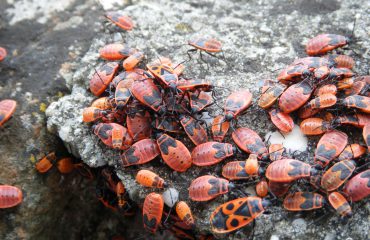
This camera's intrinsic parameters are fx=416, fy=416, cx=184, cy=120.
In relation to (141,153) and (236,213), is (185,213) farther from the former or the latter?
(141,153)

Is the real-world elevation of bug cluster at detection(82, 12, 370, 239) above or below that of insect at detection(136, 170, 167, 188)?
above

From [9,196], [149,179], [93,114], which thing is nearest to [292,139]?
[149,179]

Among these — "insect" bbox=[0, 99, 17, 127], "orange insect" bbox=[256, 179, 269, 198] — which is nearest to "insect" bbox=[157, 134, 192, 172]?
"orange insect" bbox=[256, 179, 269, 198]

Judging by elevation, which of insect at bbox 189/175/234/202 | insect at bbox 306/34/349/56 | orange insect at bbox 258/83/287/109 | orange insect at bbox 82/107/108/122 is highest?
insect at bbox 306/34/349/56

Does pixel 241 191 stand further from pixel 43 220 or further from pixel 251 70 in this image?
pixel 43 220

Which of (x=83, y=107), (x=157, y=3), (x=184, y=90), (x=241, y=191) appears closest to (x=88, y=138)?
(x=83, y=107)

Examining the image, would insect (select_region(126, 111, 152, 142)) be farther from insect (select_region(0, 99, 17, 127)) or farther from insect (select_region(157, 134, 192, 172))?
insect (select_region(0, 99, 17, 127))
